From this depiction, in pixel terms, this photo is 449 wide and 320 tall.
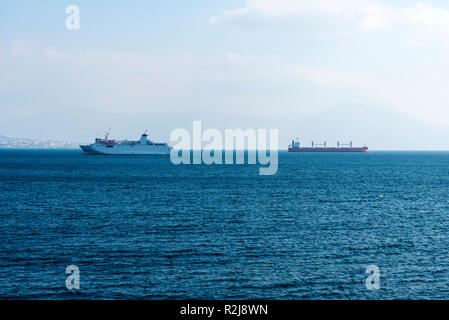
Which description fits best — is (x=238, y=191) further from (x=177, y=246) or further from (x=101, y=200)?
(x=177, y=246)

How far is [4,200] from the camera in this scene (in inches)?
2672

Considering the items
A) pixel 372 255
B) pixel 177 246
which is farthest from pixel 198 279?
pixel 372 255

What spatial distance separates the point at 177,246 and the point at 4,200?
4226 centimetres

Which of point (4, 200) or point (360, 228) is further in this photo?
point (4, 200)

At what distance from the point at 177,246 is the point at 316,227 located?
17160 millimetres
